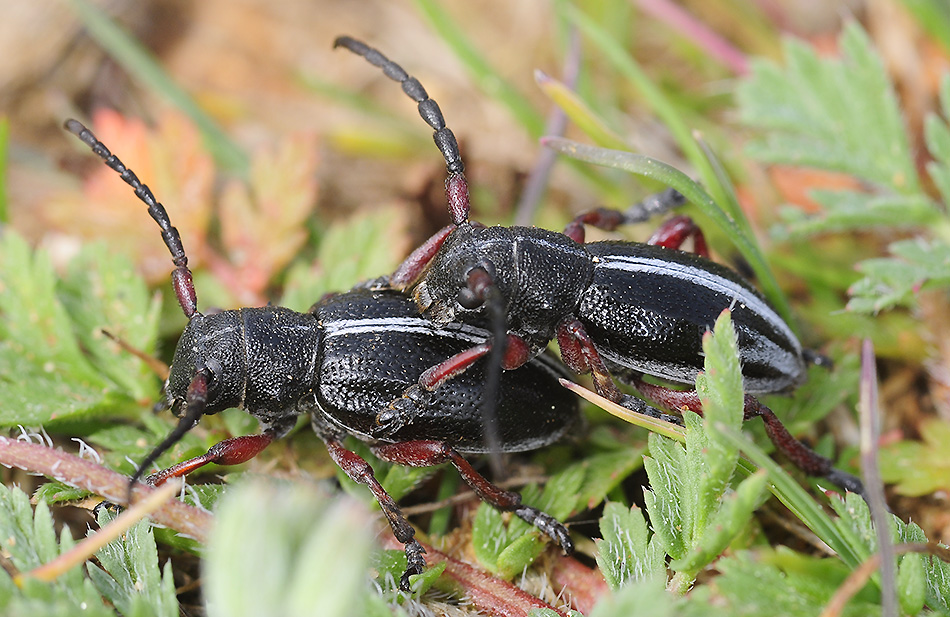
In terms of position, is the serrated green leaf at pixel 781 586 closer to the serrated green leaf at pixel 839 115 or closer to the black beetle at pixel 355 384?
the black beetle at pixel 355 384

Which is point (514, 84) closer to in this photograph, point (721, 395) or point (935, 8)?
point (935, 8)

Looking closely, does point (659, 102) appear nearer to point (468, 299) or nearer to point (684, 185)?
Answer: point (684, 185)

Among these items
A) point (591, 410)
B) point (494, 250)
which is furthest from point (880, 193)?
point (494, 250)

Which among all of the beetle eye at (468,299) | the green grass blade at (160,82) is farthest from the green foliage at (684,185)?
the green grass blade at (160,82)

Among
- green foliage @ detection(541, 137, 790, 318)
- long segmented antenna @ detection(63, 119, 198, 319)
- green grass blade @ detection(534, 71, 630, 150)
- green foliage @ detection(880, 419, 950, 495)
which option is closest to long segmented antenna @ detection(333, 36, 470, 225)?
green foliage @ detection(541, 137, 790, 318)

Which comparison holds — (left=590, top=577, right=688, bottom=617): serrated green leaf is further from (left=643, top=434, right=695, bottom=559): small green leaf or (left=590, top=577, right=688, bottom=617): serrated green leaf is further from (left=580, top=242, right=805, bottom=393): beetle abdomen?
(left=580, top=242, right=805, bottom=393): beetle abdomen

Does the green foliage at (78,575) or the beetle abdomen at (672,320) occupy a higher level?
the beetle abdomen at (672,320)
